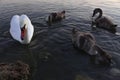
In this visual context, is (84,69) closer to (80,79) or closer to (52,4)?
(80,79)

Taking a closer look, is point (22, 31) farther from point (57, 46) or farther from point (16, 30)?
point (57, 46)

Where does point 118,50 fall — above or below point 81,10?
below

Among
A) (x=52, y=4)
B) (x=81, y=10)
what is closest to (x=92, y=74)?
(x=81, y=10)

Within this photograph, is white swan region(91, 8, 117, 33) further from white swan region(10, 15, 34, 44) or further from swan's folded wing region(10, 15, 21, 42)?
swan's folded wing region(10, 15, 21, 42)

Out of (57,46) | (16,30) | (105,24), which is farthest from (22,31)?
(105,24)

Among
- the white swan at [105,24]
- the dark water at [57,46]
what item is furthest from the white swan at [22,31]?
the white swan at [105,24]

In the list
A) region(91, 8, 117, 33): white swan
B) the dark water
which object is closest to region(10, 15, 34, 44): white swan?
the dark water

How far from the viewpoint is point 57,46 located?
1291 centimetres

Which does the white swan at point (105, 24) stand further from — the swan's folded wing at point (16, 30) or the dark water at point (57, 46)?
the swan's folded wing at point (16, 30)

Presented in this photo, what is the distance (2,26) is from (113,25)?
7102 millimetres

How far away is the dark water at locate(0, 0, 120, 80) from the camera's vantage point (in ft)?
34.2

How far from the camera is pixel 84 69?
35.2 feet

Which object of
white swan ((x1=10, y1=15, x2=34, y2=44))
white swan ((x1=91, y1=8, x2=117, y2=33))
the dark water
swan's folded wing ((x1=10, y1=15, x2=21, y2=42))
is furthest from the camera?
white swan ((x1=91, y1=8, x2=117, y2=33))

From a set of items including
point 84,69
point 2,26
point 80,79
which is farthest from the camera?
point 2,26
